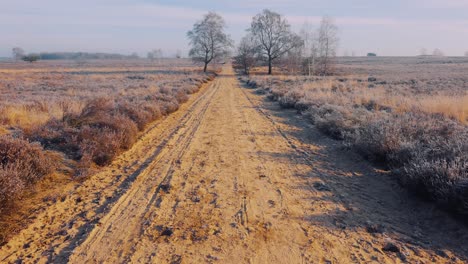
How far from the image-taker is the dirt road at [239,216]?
395 cm

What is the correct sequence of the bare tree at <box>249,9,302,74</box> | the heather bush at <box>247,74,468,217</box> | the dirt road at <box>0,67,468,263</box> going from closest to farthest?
the dirt road at <box>0,67,468,263</box> → the heather bush at <box>247,74,468,217</box> → the bare tree at <box>249,9,302,74</box>

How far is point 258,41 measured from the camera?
55375mm

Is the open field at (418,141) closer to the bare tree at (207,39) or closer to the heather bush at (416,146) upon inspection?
the heather bush at (416,146)

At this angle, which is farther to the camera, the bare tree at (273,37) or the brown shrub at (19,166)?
the bare tree at (273,37)

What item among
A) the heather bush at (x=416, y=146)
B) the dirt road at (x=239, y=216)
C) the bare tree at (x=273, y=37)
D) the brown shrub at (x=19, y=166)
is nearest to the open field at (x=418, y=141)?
the heather bush at (x=416, y=146)

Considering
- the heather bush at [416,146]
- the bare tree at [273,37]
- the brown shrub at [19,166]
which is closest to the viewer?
the brown shrub at [19,166]

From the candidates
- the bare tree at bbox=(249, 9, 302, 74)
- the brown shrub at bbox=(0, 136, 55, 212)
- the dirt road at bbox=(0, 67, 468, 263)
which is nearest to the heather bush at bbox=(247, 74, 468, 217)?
the dirt road at bbox=(0, 67, 468, 263)

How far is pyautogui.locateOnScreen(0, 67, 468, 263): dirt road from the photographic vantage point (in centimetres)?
395

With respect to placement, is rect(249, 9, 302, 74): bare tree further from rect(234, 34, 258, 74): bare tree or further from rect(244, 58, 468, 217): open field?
rect(244, 58, 468, 217): open field

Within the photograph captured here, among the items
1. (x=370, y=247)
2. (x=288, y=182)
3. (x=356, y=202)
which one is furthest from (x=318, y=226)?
(x=288, y=182)

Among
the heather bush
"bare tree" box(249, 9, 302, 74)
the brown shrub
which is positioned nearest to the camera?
the brown shrub

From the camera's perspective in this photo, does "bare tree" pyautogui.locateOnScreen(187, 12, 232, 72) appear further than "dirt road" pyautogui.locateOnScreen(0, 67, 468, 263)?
Yes

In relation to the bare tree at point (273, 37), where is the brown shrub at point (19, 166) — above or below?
below

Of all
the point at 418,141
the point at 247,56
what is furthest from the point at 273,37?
the point at 418,141
